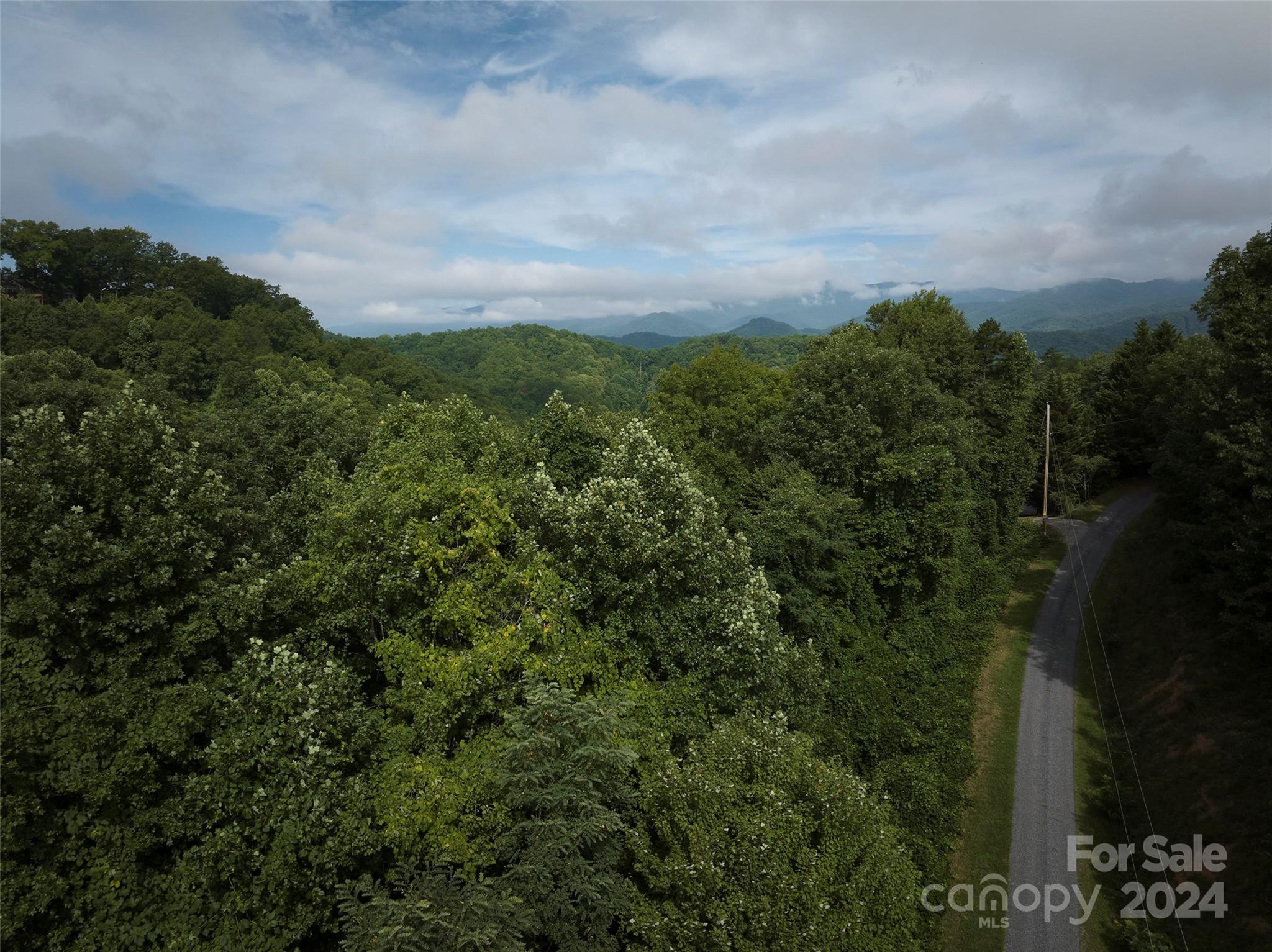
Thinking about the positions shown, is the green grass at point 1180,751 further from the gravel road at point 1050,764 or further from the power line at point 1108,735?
the gravel road at point 1050,764

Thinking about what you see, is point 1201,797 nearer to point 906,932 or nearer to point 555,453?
point 906,932

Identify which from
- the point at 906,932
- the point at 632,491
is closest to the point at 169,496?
the point at 632,491

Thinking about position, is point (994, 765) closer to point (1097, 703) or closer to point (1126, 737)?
point (1126, 737)

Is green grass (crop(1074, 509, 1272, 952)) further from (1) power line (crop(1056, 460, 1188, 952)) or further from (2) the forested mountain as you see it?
(2) the forested mountain

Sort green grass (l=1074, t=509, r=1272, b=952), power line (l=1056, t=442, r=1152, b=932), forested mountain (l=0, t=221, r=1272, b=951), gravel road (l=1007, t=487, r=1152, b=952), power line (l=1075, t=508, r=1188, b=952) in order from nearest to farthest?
forested mountain (l=0, t=221, r=1272, b=951), green grass (l=1074, t=509, r=1272, b=952), power line (l=1075, t=508, r=1188, b=952), gravel road (l=1007, t=487, r=1152, b=952), power line (l=1056, t=442, r=1152, b=932)

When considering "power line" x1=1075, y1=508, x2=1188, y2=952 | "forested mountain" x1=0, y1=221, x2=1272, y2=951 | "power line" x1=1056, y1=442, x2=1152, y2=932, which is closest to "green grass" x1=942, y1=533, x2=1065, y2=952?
"forested mountain" x1=0, y1=221, x2=1272, y2=951

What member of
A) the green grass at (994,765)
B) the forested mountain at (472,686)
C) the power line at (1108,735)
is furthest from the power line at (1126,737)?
the forested mountain at (472,686)
